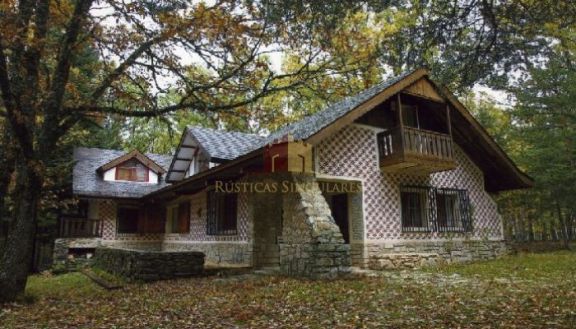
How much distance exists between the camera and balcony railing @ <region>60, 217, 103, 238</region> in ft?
53.6

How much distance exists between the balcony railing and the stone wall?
1063 centimetres

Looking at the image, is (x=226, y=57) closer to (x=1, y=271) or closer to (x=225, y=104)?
(x=225, y=104)

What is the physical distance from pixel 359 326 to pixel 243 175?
27.5 ft

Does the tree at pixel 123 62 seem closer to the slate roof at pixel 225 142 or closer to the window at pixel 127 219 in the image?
the slate roof at pixel 225 142

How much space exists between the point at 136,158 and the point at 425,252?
44.5 ft

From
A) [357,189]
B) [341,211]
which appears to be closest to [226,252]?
[341,211]

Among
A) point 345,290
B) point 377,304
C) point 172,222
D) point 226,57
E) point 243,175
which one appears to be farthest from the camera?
point 172,222

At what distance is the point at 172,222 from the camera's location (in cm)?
1850

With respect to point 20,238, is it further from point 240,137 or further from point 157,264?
point 240,137

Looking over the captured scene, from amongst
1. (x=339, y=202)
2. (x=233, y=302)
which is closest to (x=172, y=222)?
(x=339, y=202)

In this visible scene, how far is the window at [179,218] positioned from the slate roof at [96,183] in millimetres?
1444

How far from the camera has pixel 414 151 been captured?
11305mm

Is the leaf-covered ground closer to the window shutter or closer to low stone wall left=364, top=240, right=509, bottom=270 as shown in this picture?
low stone wall left=364, top=240, right=509, bottom=270

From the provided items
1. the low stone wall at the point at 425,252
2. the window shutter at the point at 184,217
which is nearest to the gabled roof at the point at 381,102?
the low stone wall at the point at 425,252
